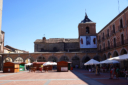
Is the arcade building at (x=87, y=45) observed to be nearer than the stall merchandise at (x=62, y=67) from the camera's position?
Yes

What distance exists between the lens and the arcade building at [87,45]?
25.6 metres

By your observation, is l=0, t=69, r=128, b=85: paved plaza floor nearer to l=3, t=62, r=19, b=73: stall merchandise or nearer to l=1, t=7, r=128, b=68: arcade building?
l=3, t=62, r=19, b=73: stall merchandise

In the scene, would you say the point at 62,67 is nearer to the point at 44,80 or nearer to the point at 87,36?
the point at 44,80

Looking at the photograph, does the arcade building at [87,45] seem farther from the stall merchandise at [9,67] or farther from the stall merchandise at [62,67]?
the stall merchandise at [9,67]

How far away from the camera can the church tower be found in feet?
136

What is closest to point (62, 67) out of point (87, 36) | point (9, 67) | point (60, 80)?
point (9, 67)

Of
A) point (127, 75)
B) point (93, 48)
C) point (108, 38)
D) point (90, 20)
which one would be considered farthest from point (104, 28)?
point (127, 75)

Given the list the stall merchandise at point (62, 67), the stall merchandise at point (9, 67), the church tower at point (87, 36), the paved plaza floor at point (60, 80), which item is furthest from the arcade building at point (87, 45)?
the paved plaza floor at point (60, 80)

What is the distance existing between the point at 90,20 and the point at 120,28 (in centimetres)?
2094

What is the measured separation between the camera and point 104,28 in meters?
34.6

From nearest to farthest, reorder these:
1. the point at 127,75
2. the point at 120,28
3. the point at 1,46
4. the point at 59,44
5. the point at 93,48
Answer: the point at 127,75 < the point at 120,28 < the point at 1,46 < the point at 93,48 < the point at 59,44

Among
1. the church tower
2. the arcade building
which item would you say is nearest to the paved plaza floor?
the arcade building

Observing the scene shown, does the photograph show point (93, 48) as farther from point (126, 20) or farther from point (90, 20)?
point (126, 20)

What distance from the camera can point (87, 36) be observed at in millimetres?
42500
